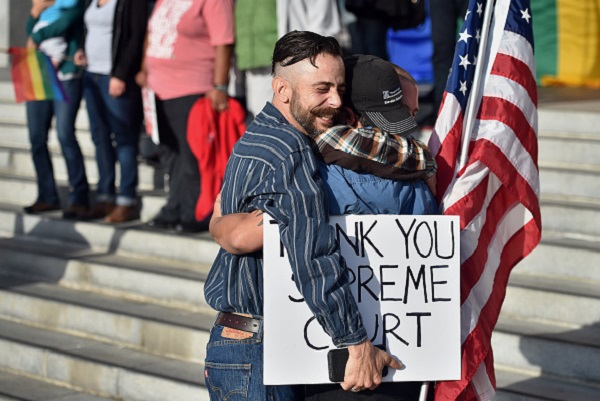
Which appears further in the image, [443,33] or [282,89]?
[443,33]

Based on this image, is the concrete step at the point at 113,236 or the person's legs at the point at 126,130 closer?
the concrete step at the point at 113,236

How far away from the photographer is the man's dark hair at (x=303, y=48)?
→ 3461mm

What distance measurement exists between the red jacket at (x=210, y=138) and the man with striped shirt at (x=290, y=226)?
4109mm

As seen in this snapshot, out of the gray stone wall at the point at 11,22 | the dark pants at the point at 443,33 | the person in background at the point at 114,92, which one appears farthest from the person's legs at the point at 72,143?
the gray stone wall at the point at 11,22

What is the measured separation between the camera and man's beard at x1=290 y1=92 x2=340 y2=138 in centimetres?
349

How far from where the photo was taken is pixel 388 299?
3531 millimetres

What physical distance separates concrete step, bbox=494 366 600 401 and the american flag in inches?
59.3

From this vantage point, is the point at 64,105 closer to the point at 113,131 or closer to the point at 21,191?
the point at 113,131

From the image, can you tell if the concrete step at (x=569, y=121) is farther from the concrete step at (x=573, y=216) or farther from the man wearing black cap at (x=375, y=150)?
the man wearing black cap at (x=375, y=150)

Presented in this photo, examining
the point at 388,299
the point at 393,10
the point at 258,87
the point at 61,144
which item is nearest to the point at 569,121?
the point at 393,10

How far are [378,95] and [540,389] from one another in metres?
2.60

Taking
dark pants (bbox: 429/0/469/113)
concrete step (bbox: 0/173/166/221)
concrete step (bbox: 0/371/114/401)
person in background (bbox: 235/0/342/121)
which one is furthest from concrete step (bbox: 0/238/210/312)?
dark pants (bbox: 429/0/469/113)

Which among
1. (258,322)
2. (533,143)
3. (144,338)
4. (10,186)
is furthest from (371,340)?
(10,186)

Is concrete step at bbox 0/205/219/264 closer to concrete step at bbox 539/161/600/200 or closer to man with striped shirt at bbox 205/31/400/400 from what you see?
concrete step at bbox 539/161/600/200
